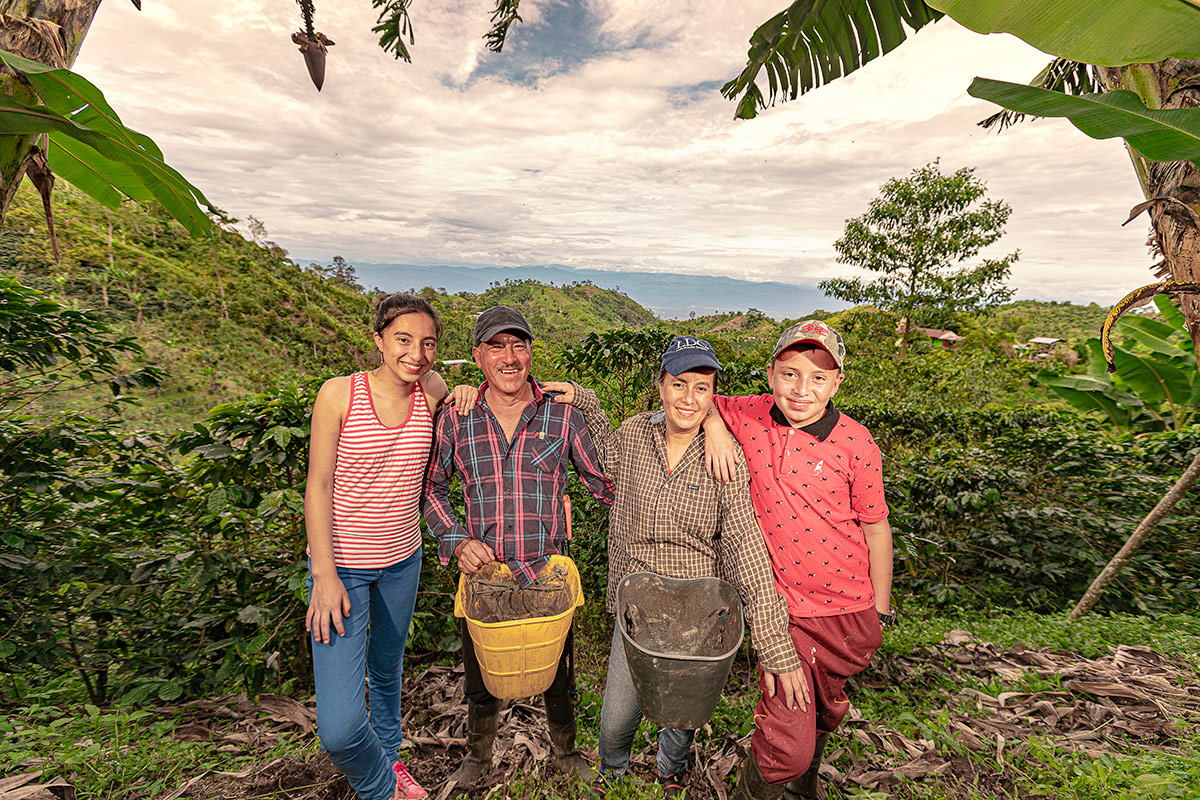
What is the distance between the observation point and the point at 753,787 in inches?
77.0

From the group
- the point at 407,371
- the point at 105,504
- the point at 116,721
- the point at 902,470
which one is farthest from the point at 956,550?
the point at 105,504

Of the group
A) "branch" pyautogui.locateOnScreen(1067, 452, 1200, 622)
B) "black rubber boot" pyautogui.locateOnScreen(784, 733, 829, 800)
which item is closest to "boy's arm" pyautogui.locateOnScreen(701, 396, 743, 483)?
"black rubber boot" pyautogui.locateOnScreen(784, 733, 829, 800)

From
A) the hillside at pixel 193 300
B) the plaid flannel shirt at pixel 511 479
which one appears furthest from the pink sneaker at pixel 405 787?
the hillside at pixel 193 300

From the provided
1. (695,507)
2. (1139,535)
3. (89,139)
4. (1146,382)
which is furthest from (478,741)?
(1146,382)

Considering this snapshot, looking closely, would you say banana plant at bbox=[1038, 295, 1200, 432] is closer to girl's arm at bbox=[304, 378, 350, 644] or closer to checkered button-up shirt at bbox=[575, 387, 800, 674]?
checkered button-up shirt at bbox=[575, 387, 800, 674]

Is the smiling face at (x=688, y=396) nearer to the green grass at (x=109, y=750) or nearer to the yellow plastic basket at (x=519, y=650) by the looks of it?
the yellow plastic basket at (x=519, y=650)

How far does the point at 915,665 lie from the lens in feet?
10.6

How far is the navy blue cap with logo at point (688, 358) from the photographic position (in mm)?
1891

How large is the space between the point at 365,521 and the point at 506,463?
0.61 m

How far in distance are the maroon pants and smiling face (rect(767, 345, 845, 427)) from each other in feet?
2.70

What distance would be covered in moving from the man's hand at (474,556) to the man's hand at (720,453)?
0.98 metres

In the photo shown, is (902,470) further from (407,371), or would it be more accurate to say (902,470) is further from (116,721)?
(116,721)

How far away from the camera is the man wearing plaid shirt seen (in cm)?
206

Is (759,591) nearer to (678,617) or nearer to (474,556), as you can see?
(678,617)
